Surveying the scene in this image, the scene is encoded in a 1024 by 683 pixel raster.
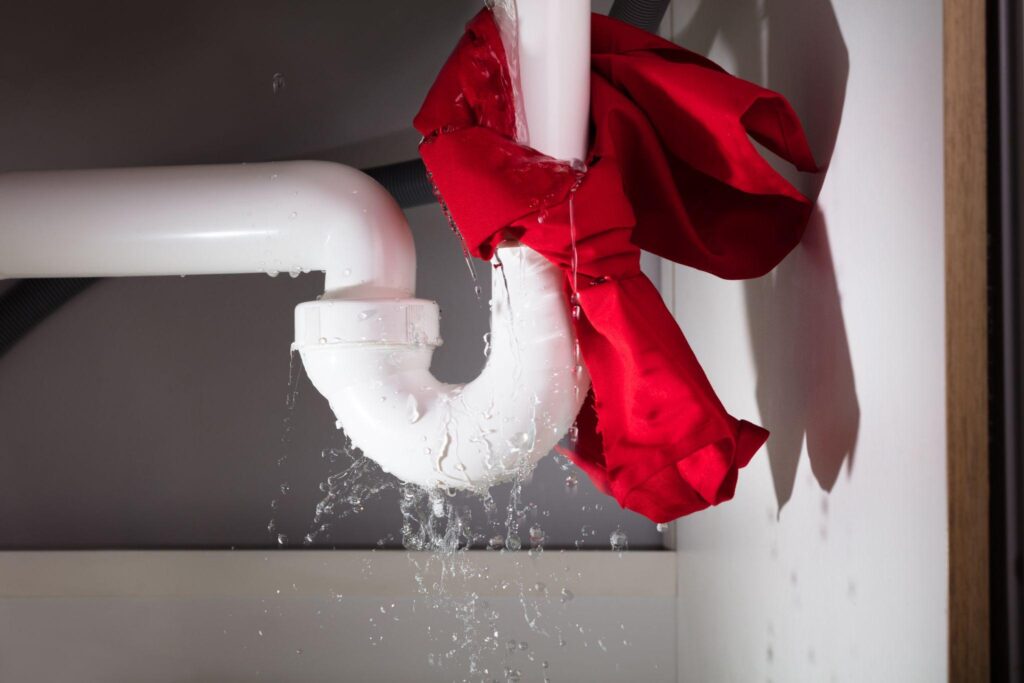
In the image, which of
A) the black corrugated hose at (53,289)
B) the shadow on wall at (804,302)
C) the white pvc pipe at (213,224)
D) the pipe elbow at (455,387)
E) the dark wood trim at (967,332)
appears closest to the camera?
the dark wood trim at (967,332)

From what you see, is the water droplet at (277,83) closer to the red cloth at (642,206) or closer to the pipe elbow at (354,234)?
the pipe elbow at (354,234)

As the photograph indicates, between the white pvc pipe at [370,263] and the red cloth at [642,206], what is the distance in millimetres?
44

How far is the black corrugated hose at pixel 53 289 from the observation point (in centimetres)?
124

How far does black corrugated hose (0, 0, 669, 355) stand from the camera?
4.08 feet

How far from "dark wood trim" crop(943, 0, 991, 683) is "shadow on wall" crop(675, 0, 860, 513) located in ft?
0.54

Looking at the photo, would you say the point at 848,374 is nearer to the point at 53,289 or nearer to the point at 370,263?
the point at 370,263

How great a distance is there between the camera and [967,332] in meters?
0.46

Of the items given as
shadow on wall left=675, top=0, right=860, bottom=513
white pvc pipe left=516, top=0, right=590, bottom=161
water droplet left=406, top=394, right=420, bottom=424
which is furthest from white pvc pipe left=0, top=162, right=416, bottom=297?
shadow on wall left=675, top=0, right=860, bottom=513

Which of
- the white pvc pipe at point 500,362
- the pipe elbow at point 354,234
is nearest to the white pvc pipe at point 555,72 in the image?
the white pvc pipe at point 500,362

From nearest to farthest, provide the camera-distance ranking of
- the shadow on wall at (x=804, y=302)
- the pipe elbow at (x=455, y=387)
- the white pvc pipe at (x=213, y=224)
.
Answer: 1. the shadow on wall at (x=804, y=302)
2. the pipe elbow at (x=455, y=387)
3. the white pvc pipe at (x=213, y=224)

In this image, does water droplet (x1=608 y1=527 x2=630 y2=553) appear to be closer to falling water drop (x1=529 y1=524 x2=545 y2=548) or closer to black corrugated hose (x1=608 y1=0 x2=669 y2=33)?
falling water drop (x1=529 y1=524 x2=545 y2=548)

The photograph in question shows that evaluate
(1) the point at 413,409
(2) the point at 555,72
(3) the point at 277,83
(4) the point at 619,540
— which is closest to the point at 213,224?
(1) the point at 413,409

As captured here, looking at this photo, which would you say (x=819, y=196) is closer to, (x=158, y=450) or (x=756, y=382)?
(x=756, y=382)

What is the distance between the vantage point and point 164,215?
91cm
